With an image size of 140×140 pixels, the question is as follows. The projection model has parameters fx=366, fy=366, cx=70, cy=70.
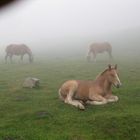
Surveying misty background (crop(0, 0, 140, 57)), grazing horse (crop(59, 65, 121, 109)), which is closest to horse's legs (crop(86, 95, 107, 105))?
grazing horse (crop(59, 65, 121, 109))

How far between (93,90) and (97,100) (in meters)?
0.53

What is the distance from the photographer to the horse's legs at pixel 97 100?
1585 centimetres

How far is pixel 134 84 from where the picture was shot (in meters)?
21.0

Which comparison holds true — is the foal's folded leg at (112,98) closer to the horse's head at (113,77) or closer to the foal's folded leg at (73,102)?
the horse's head at (113,77)

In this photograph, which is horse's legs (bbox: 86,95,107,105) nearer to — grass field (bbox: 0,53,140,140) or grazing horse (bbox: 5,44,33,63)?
grass field (bbox: 0,53,140,140)

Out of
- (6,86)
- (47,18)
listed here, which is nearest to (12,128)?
(6,86)

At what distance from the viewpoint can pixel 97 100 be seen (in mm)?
16047

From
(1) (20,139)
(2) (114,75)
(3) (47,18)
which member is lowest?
(1) (20,139)

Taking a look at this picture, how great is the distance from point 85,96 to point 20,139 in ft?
16.3

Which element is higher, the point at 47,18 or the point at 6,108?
the point at 47,18

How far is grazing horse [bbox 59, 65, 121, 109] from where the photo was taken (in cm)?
1609

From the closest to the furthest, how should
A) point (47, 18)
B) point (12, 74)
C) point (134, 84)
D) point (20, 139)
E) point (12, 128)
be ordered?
point (20, 139) < point (12, 128) < point (134, 84) < point (12, 74) < point (47, 18)

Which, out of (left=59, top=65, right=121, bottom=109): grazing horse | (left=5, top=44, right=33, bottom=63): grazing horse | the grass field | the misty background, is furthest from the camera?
the misty background

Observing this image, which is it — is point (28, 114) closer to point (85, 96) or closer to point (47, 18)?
point (85, 96)
